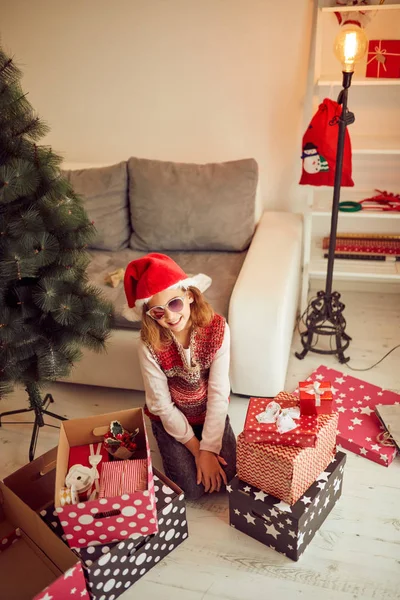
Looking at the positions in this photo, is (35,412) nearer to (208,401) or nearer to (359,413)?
(208,401)

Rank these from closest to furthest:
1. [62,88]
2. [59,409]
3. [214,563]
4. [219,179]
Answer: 1. [214,563]
2. [59,409]
3. [219,179]
4. [62,88]

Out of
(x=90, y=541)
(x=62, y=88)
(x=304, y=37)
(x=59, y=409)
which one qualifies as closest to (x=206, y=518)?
(x=90, y=541)

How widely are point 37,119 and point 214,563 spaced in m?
1.42

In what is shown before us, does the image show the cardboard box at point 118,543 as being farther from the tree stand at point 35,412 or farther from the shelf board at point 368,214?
the shelf board at point 368,214

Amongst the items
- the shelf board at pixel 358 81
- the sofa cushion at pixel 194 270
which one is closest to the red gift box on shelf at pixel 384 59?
the shelf board at pixel 358 81

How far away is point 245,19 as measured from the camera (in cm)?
260

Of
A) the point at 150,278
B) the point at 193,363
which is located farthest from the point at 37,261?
the point at 193,363

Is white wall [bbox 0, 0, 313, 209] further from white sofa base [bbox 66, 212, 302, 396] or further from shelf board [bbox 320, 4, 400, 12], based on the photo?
white sofa base [bbox 66, 212, 302, 396]

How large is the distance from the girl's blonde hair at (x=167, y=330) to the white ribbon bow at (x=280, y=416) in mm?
356

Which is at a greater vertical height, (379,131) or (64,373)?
(379,131)

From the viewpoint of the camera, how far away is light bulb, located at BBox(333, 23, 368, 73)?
2.07m

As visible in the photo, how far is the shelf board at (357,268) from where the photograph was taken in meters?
2.65

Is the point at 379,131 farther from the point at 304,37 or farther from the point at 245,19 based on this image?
the point at 245,19

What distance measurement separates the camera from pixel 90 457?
1.78 metres
